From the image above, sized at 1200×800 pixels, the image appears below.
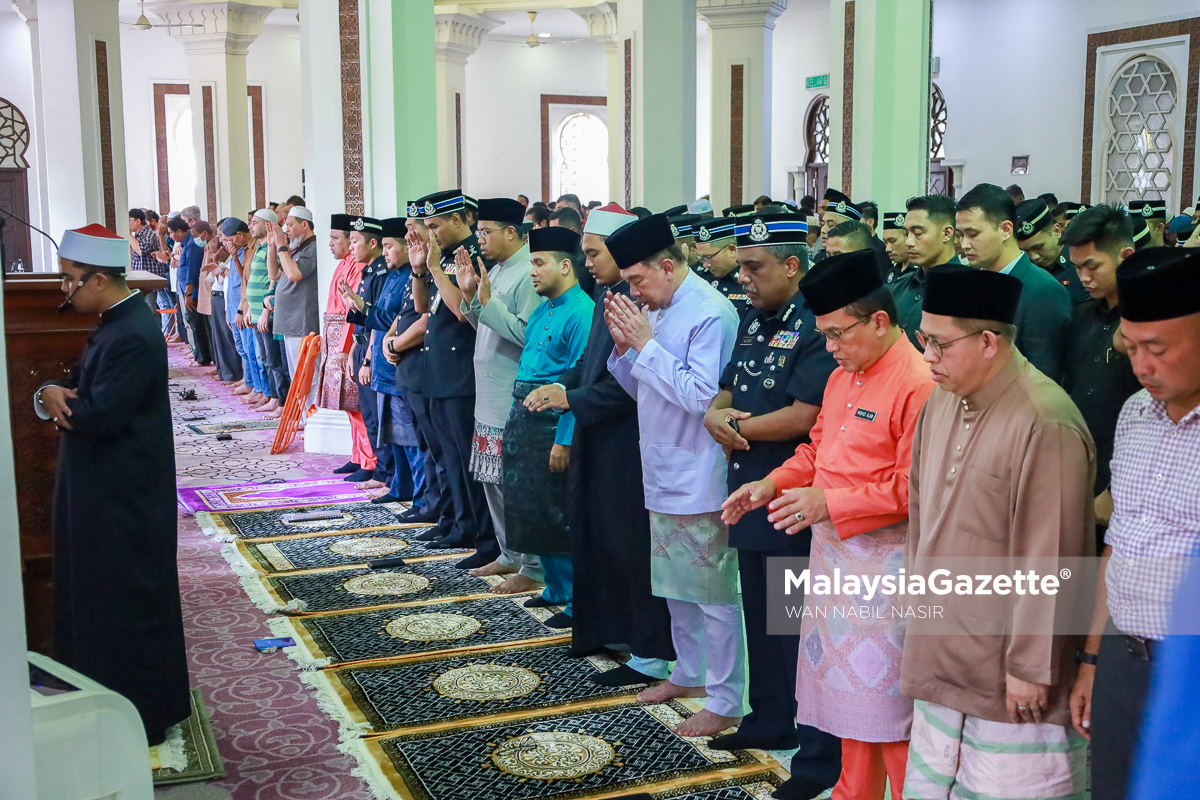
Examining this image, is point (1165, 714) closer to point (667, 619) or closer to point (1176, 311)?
point (1176, 311)

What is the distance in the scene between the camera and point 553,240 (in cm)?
409

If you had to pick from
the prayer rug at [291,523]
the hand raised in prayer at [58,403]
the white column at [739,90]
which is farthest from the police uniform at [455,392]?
the white column at [739,90]

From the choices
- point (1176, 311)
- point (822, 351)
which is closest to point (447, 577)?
point (822, 351)

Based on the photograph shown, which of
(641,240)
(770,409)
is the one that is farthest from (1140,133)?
(770,409)

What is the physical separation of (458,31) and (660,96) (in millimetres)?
6459

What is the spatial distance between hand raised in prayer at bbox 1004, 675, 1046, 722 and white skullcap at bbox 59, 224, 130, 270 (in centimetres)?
246

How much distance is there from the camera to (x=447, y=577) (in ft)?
15.9

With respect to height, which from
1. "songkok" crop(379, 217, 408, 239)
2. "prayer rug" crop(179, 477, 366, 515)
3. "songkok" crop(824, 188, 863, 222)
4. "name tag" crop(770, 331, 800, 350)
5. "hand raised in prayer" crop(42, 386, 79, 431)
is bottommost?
"prayer rug" crop(179, 477, 366, 515)

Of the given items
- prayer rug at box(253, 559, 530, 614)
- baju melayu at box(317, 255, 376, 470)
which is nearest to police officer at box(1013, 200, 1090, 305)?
prayer rug at box(253, 559, 530, 614)

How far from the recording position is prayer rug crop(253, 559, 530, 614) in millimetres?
4496

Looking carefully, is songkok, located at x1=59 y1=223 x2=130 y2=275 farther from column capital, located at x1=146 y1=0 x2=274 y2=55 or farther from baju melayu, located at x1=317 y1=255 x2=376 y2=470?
column capital, located at x1=146 y1=0 x2=274 y2=55

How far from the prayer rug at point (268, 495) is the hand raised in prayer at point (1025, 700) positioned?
4640 millimetres

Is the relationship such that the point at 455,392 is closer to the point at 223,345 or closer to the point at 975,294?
the point at 975,294

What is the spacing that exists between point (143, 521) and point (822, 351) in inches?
73.6
